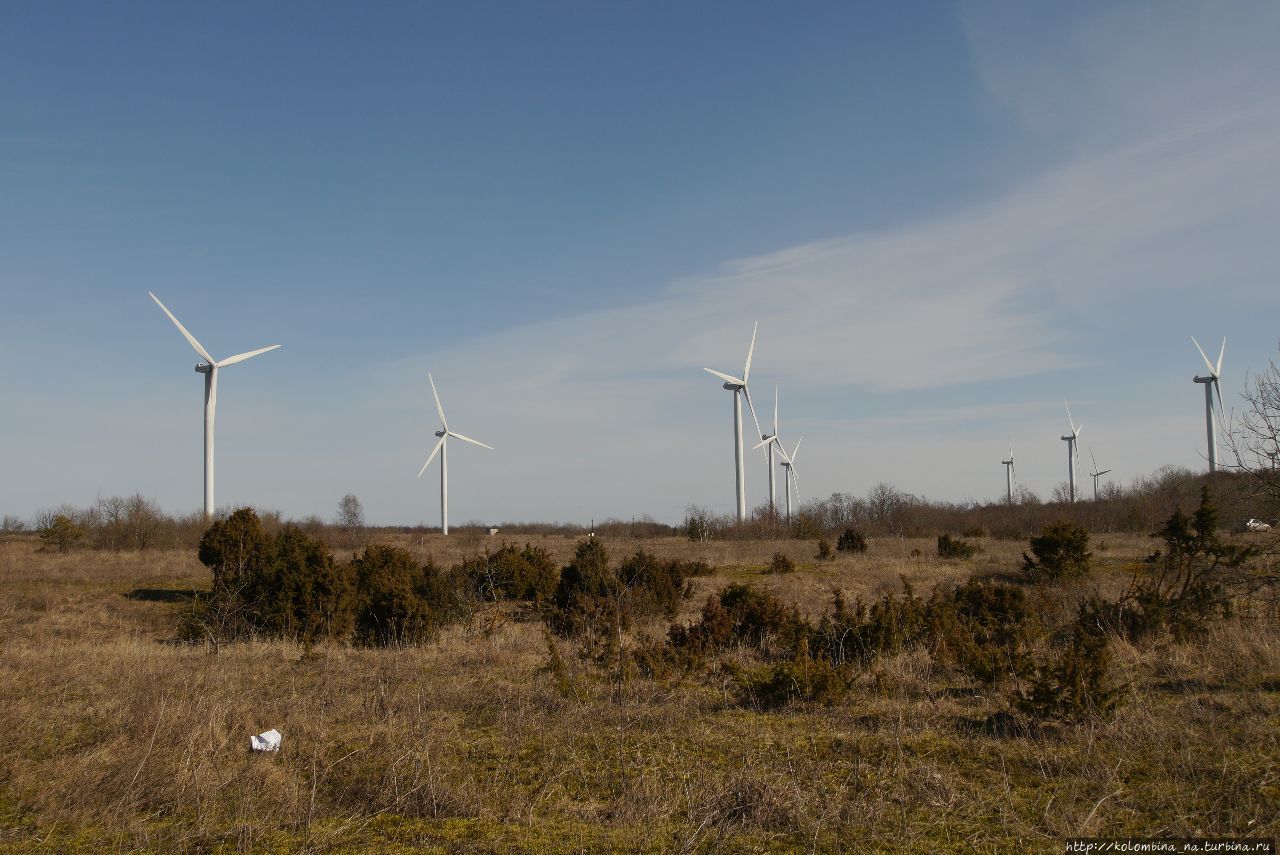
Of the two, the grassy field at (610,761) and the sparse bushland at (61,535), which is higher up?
the sparse bushland at (61,535)

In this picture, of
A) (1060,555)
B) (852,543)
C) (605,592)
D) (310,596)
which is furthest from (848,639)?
(852,543)

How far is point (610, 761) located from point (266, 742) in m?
2.61

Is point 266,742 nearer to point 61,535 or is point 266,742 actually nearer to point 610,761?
point 610,761

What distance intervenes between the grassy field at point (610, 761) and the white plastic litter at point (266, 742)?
0.14 m

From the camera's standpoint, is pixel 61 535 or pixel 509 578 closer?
pixel 509 578

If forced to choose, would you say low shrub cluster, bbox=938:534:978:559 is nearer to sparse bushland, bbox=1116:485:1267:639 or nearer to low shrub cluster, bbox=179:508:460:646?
sparse bushland, bbox=1116:485:1267:639

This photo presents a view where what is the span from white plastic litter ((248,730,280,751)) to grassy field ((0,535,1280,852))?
14cm

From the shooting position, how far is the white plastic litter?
21.0 ft

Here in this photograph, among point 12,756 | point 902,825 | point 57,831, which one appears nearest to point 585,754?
point 902,825

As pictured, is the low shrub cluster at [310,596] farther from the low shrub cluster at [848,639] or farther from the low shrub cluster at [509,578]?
the low shrub cluster at [848,639]

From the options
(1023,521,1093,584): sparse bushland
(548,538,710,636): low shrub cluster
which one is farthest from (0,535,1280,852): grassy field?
(1023,521,1093,584): sparse bushland

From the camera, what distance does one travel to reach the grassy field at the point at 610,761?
4.77 meters

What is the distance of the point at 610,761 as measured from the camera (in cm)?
608

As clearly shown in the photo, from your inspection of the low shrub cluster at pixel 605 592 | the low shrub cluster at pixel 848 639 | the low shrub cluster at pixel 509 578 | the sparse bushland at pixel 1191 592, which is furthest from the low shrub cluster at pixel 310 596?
the sparse bushland at pixel 1191 592
